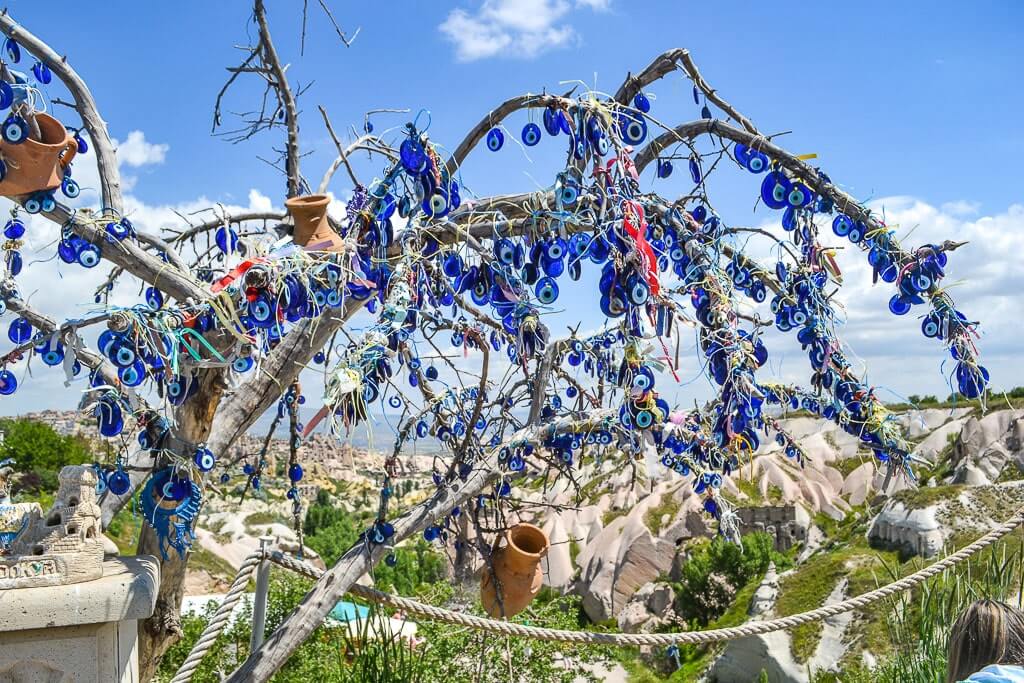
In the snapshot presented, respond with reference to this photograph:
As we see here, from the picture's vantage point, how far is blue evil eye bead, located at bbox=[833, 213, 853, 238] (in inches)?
114

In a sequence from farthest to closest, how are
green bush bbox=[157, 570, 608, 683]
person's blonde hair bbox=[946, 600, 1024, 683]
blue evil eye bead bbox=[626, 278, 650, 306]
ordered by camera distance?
green bush bbox=[157, 570, 608, 683] < blue evil eye bead bbox=[626, 278, 650, 306] < person's blonde hair bbox=[946, 600, 1024, 683]

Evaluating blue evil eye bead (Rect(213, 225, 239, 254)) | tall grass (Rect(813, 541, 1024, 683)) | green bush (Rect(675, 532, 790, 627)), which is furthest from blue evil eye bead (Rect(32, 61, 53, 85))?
green bush (Rect(675, 532, 790, 627))

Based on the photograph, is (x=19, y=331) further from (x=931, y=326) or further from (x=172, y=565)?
(x=931, y=326)

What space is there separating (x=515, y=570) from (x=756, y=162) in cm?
209

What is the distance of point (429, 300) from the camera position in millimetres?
3133

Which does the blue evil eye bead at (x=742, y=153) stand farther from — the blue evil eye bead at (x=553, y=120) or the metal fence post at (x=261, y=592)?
the metal fence post at (x=261, y=592)

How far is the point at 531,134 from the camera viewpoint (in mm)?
3102

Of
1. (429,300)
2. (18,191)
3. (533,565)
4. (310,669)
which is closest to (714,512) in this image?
(533,565)

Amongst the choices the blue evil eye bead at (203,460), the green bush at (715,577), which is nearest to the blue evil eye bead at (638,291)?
the blue evil eye bead at (203,460)

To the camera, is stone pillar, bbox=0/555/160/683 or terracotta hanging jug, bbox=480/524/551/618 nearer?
stone pillar, bbox=0/555/160/683

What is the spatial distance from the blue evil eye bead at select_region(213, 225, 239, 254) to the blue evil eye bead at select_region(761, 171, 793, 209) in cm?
238

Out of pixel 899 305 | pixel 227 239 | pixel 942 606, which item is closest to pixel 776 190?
pixel 899 305

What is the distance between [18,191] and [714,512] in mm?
3256

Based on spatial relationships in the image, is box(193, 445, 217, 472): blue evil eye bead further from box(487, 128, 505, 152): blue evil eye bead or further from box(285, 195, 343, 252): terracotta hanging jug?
box(487, 128, 505, 152): blue evil eye bead
